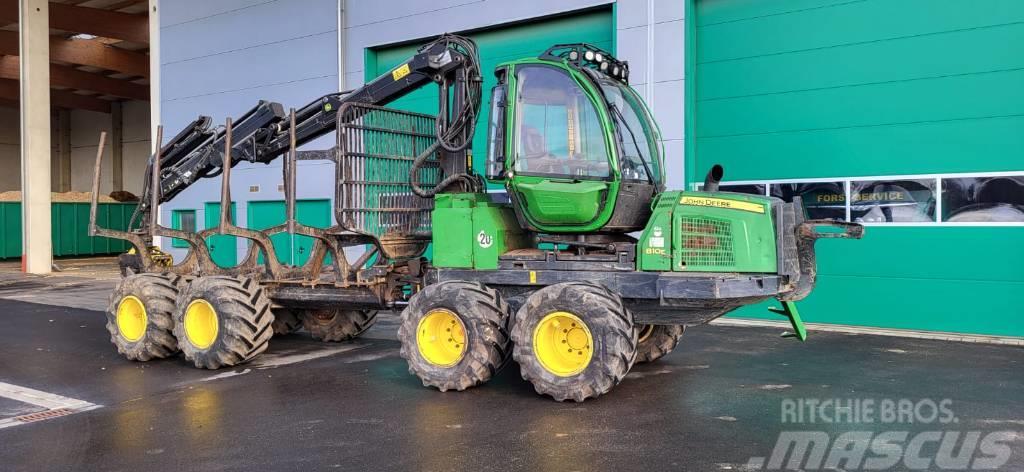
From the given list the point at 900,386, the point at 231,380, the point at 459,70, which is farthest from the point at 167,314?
the point at 900,386

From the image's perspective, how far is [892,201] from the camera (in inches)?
452

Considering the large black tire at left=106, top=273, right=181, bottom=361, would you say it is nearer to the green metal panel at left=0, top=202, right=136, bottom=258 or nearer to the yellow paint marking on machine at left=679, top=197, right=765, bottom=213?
the yellow paint marking on machine at left=679, top=197, right=765, bottom=213

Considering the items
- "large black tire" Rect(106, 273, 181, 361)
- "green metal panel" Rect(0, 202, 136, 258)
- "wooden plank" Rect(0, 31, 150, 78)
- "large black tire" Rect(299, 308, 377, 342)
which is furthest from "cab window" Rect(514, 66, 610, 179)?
"green metal panel" Rect(0, 202, 136, 258)

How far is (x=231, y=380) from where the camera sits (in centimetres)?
857

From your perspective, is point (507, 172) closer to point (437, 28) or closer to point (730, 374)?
point (730, 374)

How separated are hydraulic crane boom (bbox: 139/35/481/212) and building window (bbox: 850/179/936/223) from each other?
572 cm

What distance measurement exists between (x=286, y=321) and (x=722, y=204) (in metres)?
6.26

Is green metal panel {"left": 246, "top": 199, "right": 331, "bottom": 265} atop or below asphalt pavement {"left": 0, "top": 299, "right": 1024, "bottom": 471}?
atop

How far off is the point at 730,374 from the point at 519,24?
8083mm

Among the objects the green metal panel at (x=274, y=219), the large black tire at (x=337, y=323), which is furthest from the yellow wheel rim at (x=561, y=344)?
the green metal panel at (x=274, y=219)

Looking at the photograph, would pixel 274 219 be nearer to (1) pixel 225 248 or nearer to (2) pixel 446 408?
(1) pixel 225 248

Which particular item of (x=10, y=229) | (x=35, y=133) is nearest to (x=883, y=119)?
(x=35, y=133)

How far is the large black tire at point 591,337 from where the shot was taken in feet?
23.2
